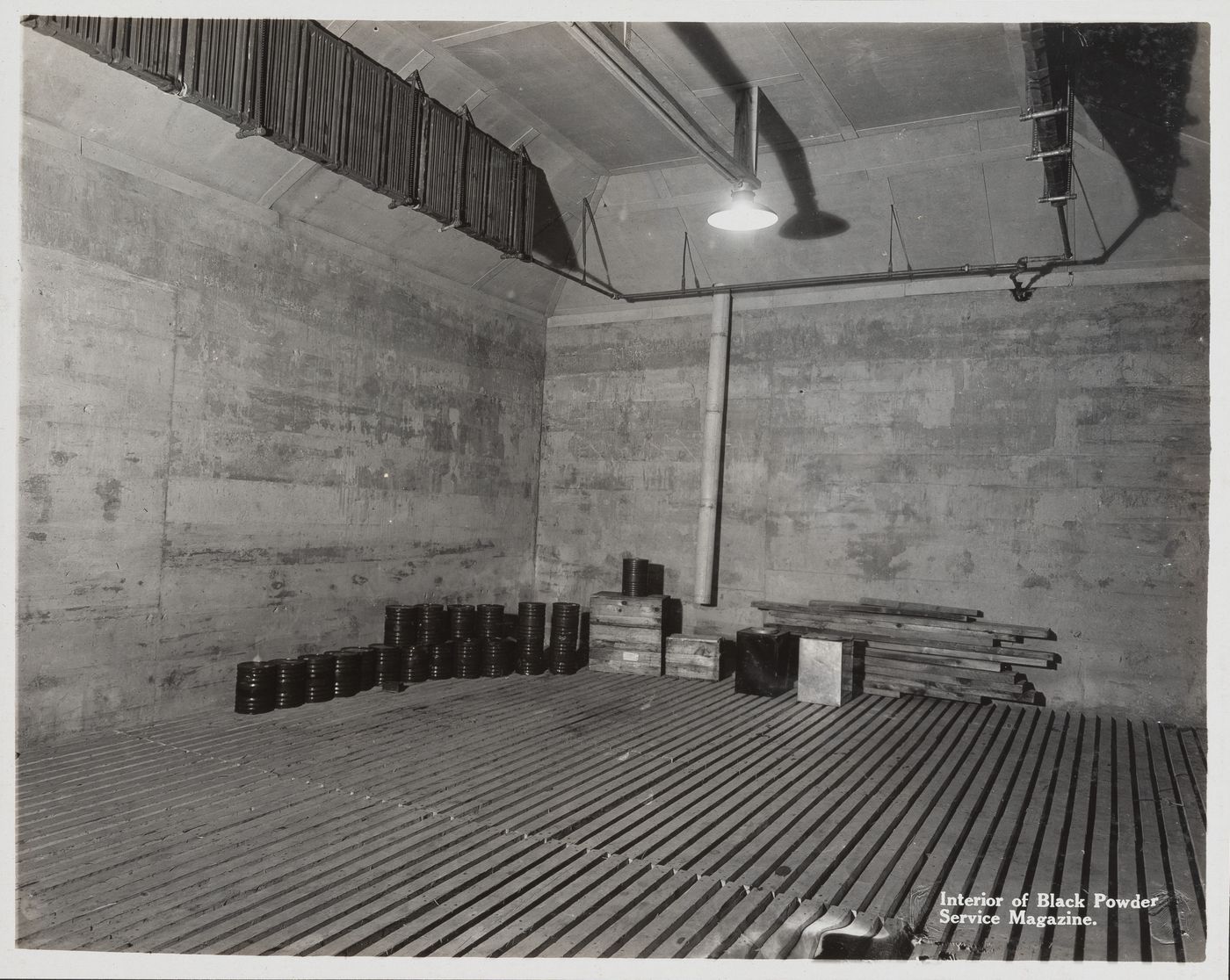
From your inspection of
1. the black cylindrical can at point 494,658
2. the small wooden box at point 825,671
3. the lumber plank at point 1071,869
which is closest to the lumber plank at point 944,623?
the small wooden box at point 825,671

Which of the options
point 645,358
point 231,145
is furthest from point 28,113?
point 645,358

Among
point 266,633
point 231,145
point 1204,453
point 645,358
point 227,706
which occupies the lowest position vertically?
point 227,706

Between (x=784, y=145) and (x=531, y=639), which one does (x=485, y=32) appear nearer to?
(x=784, y=145)

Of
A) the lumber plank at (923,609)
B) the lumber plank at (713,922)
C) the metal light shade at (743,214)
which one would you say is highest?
the metal light shade at (743,214)

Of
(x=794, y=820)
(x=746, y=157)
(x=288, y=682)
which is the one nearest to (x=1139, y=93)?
(x=746, y=157)

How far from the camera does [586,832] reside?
4316 mm

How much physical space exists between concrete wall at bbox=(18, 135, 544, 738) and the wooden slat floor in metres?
0.81

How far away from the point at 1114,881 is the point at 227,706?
6359 mm

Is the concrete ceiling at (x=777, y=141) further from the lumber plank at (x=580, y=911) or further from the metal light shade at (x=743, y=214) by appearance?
the lumber plank at (x=580, y=911)

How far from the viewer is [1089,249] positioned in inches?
307

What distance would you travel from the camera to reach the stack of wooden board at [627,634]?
341 inches

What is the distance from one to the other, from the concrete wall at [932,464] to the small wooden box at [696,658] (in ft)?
3.20

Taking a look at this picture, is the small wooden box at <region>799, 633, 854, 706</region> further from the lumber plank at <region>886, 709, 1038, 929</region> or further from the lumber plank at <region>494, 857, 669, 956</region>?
the lumber plank at <region>494, 857, 669, 956</region>

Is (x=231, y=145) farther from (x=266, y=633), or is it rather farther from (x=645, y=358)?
(x=645, y=358)
